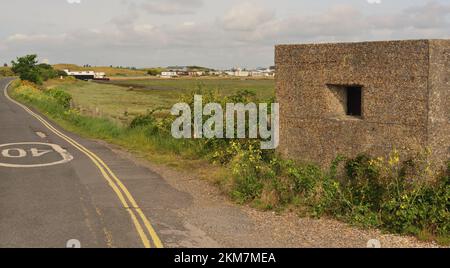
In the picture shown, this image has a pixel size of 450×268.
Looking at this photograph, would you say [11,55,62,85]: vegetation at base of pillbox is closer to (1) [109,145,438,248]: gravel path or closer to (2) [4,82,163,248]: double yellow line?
(2) [4,82,163,248]: double yellow line

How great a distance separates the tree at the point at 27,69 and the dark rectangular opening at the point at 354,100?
68993 millimetres

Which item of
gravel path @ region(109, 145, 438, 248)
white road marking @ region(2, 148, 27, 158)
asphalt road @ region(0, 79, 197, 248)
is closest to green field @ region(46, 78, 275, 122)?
asphalt road @ region(0, 79, 197, 248)

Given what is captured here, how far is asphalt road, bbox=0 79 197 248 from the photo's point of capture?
8695mm

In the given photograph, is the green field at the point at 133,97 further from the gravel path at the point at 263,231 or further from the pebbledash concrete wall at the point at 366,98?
the gravel path at the point at 263,231

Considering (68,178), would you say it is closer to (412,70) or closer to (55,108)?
(412,70)

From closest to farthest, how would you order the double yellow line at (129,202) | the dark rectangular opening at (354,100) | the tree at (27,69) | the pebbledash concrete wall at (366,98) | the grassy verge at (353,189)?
the double yellow line at (129,202) < the grassy verge at (353,189) < the pebbledash concrete wall at (366,98) < the dark rectangular opening at (354,100) < the tree at (27,69)

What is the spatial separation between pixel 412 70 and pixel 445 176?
90.1 inches

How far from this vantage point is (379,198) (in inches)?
395

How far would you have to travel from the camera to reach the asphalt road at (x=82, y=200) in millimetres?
8695

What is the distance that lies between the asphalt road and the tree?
189ft

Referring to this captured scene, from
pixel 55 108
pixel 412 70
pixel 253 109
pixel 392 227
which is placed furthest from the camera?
pixel 55 108

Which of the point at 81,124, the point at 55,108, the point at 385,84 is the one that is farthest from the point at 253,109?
the point at 55,108

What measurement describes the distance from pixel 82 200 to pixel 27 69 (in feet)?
225

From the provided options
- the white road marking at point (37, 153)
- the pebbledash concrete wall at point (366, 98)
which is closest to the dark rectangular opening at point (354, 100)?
the pebbledash concrete wall at point (366, 98)
